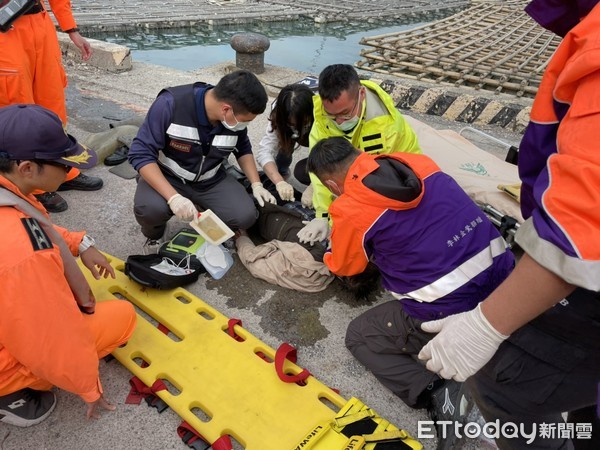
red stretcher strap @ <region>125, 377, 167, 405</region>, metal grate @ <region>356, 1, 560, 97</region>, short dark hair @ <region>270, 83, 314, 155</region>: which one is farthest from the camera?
metal grate @ <region>356, 1, 560, 97</region>

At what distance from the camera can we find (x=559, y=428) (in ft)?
5.01

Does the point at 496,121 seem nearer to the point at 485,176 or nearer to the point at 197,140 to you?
the point at 485,176

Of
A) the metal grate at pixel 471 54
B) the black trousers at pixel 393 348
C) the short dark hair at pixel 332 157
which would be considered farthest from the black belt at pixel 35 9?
the metal grate at pixel 471 54

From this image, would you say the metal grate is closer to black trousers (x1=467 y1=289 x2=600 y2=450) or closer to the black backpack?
the black backpack

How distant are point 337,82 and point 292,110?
60cm

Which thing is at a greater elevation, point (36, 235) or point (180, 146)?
point (36, 235)

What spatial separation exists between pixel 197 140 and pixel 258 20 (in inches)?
457

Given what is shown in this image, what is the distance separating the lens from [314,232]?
2770mm

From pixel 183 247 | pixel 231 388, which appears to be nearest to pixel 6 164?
pixel 183 247

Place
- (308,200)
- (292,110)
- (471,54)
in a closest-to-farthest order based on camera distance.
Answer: (292,110), (308,200), (471,54)

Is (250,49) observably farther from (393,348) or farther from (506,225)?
(393,348)

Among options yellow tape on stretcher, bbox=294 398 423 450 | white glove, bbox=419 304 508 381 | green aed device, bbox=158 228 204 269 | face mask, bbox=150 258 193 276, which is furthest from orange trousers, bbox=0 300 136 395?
white glove, bbox=419 304 508 381

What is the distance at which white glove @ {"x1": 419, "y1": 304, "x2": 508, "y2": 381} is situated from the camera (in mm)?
1182

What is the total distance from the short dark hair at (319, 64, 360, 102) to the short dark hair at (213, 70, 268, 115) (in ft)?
1.29
